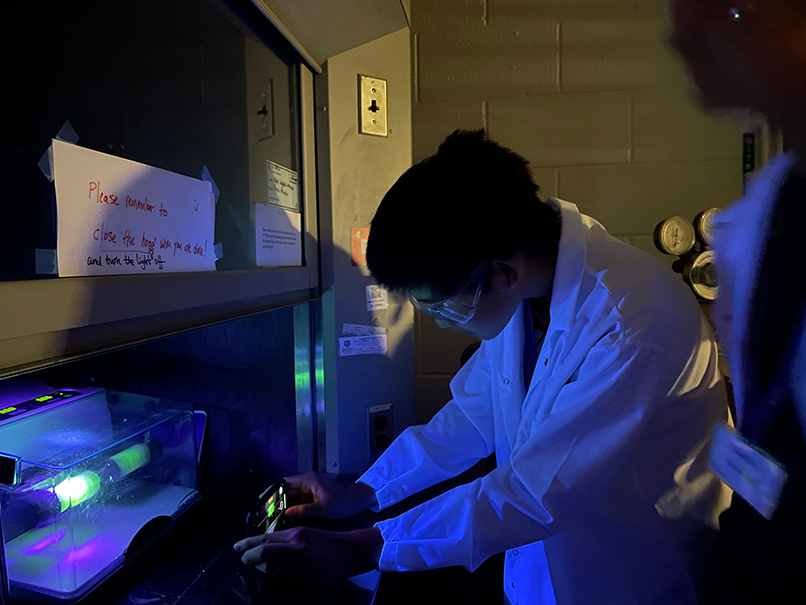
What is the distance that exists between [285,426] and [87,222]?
79 centimetres

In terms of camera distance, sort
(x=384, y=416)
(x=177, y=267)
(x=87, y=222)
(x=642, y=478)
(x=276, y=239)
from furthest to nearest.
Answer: (x=384, y=416) → (x=276, y=239) → (x=642, y=478) → (x=177, y=267) → (x=87, y=222)

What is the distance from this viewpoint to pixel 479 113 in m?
1.59

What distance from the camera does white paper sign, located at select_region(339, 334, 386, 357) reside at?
121cm

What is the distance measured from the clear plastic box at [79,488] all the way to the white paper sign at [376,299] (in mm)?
553

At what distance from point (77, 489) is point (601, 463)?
862 mm

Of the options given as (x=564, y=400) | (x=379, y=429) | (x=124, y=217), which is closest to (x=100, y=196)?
(x=124, y=217)

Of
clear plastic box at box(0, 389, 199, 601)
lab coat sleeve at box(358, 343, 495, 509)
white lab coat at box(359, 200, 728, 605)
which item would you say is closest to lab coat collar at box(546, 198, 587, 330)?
white lab coat at box(359, 200, 728, 605)

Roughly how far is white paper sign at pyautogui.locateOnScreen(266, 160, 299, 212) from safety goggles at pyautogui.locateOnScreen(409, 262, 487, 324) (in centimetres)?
36

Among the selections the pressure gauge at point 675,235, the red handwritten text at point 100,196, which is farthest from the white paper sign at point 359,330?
the pressure gauge at point 675,235

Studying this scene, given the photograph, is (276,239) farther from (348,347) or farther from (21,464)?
(21,464)

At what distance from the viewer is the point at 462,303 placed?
2.96 feet

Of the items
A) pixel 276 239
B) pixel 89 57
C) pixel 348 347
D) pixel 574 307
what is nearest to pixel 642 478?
pixel 574 307

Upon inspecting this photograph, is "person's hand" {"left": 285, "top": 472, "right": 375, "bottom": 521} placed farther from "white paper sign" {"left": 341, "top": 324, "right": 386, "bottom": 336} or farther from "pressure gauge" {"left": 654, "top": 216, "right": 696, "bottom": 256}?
"pressure gauge" {"left": 654, "top": 216, "right": 696, "bottom": 256}

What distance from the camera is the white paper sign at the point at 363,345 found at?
1206 mm
